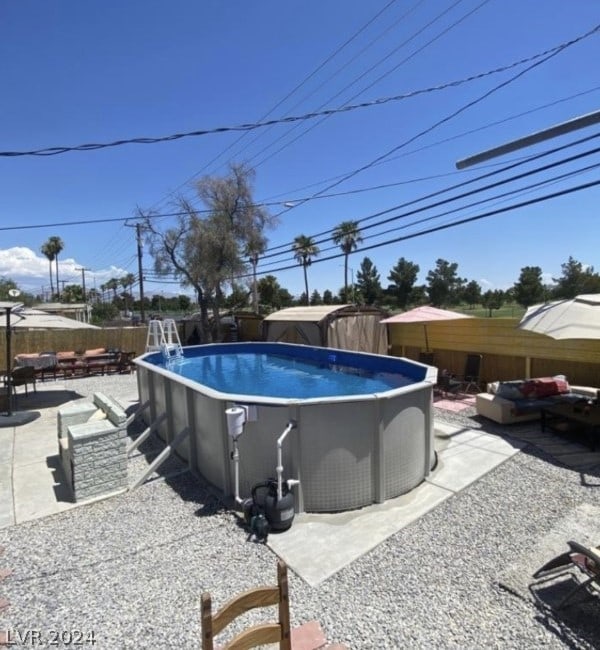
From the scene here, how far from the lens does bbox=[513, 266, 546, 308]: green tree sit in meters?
42.0

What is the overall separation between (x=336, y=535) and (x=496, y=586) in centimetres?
152

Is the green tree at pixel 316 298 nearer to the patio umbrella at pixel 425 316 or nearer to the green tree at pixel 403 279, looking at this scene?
the green tree at pixel 403 279

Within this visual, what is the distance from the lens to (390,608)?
3186mm

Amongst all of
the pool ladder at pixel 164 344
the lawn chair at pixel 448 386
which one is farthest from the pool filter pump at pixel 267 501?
the pool ladder at pixel 164 344

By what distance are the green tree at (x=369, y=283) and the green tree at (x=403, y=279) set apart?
1.90m

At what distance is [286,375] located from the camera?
38.4 feet

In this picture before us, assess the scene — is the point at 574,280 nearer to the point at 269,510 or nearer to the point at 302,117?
the point at 302,117

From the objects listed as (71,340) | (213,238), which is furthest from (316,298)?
(71,340)

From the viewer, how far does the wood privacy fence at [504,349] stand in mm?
9242

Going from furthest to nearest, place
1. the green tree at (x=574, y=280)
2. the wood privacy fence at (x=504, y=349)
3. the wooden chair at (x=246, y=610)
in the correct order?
the green tree at (x=574, y=280)
the wood privacy fence at (x=504, y=349)
the wooden chair at (x=246, y=610)

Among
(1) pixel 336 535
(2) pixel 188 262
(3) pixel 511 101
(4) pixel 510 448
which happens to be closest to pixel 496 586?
(1) pixel 336 535

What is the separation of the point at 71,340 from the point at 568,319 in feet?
59.7

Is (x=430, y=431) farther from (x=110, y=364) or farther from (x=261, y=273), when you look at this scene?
(x=261, y=273)

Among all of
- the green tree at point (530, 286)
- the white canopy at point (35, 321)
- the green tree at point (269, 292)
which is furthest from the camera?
the green tree at point (269, 292)
